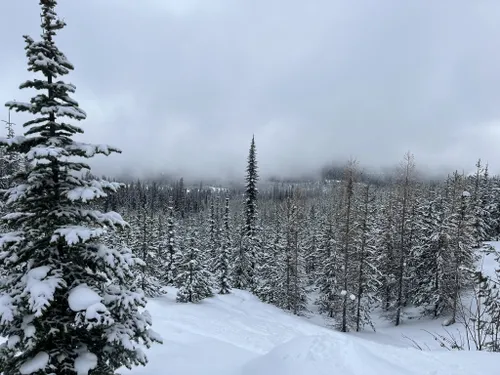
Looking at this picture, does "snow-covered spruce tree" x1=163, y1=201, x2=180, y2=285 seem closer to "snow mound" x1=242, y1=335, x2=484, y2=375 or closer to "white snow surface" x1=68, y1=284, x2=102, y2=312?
"snow mound" x1=242, y1=335, x2=484, y2=375

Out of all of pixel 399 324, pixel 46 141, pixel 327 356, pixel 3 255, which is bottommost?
pixel 399 324

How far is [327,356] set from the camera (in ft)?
25.4

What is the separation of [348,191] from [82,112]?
22.6m

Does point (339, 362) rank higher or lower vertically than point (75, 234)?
lower

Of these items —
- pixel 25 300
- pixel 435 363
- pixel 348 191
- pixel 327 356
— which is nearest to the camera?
pixel 25 300

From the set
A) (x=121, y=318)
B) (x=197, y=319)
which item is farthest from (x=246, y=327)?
(x=121, y=318)

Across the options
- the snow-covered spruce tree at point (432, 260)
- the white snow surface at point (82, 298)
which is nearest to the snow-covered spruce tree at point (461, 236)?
the snow-covered spruce tree at point (432, 260)

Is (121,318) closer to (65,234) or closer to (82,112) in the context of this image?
(65,234)

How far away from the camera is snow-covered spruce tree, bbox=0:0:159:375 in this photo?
16.1 feet

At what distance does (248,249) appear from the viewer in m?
37.5

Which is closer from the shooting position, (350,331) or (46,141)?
(46,141)

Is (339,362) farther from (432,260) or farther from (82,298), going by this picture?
(432,260)

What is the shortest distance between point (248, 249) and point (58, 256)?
32.8 metres

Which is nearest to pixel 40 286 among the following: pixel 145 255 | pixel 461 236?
pixel 461 236
